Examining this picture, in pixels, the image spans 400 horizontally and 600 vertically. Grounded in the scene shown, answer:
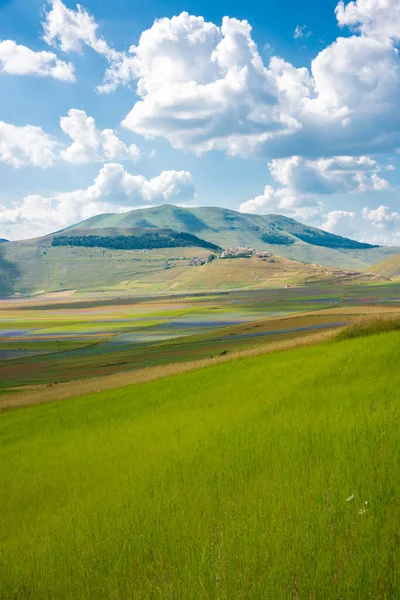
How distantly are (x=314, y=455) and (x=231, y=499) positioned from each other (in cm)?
212

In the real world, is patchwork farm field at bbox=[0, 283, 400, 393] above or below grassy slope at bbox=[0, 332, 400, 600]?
below

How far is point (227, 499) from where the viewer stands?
9.41 metres

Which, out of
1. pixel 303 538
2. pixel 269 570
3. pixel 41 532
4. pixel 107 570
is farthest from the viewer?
pixel 41 532

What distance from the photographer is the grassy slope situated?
22.6ft

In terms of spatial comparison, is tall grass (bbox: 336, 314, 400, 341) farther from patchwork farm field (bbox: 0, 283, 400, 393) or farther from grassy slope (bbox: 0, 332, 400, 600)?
patchwork farm field (bbox: 0, 283, 400, 393)

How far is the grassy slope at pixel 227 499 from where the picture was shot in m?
6.88

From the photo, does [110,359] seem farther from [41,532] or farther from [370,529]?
[370,529]

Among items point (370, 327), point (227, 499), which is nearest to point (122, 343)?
point (370, 327)

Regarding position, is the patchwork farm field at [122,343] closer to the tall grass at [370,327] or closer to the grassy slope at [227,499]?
the tall grass at [370,327]

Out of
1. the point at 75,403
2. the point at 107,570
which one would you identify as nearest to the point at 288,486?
the point at 107,570

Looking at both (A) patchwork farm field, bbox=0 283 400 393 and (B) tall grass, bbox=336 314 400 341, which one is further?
(A) patchwork farm field, bbox=0 283 400 393

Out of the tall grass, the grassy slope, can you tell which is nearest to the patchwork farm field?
the tall grass

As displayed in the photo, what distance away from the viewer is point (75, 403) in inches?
1084

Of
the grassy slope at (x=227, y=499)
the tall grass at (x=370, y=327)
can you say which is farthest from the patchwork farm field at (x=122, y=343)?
the grassy slope at (x=227, y=499)
